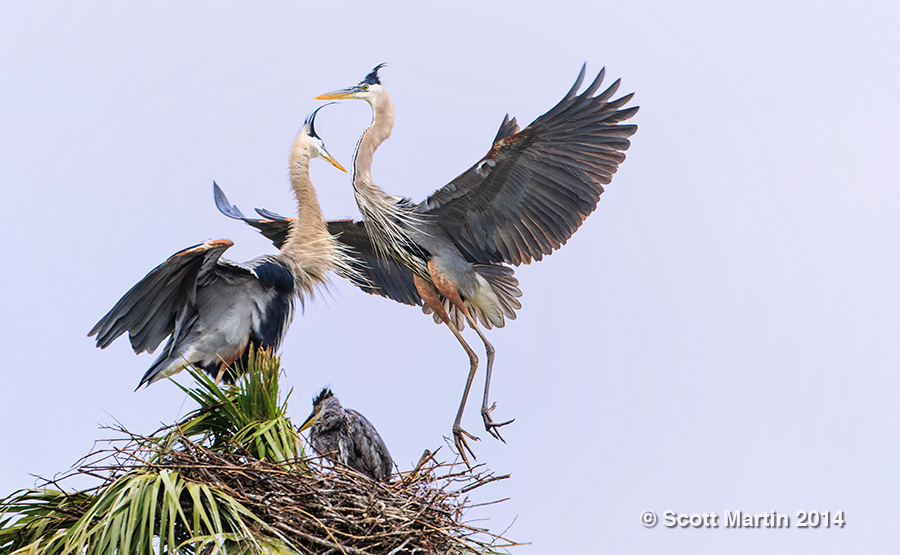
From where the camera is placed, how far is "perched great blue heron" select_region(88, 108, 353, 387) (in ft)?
22.3

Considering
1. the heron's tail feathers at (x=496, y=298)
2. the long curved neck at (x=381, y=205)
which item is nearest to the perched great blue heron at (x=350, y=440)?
the heron's tail feathers at (x=496, y=298)

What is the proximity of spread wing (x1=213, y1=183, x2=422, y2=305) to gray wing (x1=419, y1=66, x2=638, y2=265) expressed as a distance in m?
0.99

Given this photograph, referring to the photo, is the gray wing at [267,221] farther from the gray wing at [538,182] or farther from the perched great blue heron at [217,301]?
the gray wing at [538,182]

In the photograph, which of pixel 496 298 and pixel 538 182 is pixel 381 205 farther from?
pixel 538 182

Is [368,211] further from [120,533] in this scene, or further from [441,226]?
[120,533]

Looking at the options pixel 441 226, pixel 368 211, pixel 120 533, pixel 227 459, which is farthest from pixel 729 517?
pixel 120 533

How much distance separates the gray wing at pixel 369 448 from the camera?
262 inches

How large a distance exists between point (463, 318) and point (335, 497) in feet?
9.60

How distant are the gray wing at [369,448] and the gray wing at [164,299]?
4.65ft

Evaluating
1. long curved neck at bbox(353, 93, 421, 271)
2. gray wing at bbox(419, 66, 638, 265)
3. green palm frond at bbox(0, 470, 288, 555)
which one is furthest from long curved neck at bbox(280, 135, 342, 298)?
green palm frond at bbox(0, 470, 288, 555)

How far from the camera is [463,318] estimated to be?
26.2 feet

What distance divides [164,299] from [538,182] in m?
2.69

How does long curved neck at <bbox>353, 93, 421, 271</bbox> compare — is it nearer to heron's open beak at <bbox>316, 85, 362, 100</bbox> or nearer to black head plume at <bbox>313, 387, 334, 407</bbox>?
heron's open beak at <bbox>316, 85, 362, 100</bbox>

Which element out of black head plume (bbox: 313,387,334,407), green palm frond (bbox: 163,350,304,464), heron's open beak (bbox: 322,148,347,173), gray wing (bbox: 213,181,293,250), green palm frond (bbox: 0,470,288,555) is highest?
heron's open beak (bbox: 322,148,347,173)
